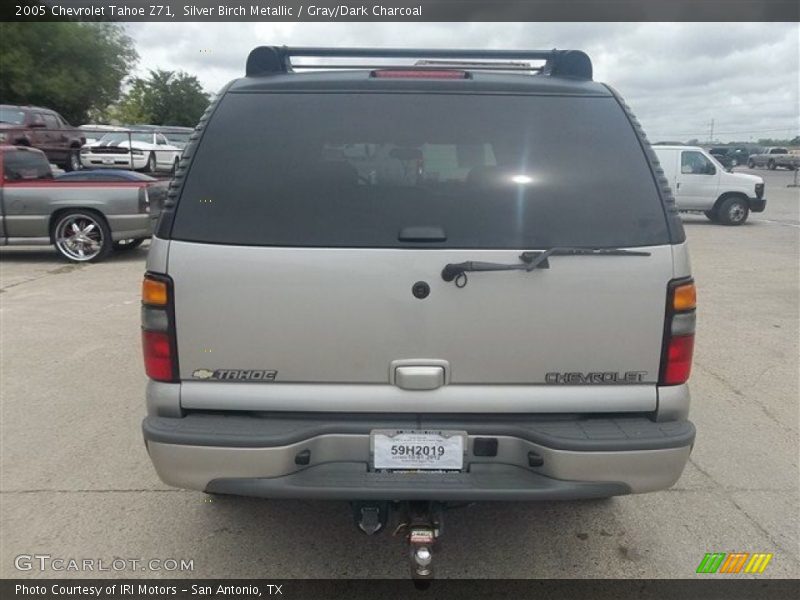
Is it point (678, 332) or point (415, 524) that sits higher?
point (678, 332)

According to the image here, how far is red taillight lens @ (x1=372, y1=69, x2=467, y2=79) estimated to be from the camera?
2557 millimetres

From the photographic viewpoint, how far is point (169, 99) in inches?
1980

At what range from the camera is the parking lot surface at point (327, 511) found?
2.78 meters

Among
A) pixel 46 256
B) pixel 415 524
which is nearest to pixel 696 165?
pixel 46 256

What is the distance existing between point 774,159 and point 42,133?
55111mm

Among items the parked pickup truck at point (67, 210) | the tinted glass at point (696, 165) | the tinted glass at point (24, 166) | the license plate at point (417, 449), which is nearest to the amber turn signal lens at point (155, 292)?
the license plate at point (417, 449)

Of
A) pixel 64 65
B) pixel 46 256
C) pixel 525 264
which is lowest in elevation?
pixel 46 256

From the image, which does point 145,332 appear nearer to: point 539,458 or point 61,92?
point 539,458

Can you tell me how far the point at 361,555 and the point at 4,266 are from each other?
31.5ft

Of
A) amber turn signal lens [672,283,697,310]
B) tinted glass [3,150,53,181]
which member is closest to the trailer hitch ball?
amber turn signal lens [672,283,697,310]

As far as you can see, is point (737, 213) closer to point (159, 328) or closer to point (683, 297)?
point (683, 297)

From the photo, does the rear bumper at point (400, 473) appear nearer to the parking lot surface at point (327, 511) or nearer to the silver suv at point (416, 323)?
the silver suv at point (416, 323)

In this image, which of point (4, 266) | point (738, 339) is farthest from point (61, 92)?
point (738, 339)

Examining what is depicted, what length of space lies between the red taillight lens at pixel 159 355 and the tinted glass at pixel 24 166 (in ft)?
30.4
